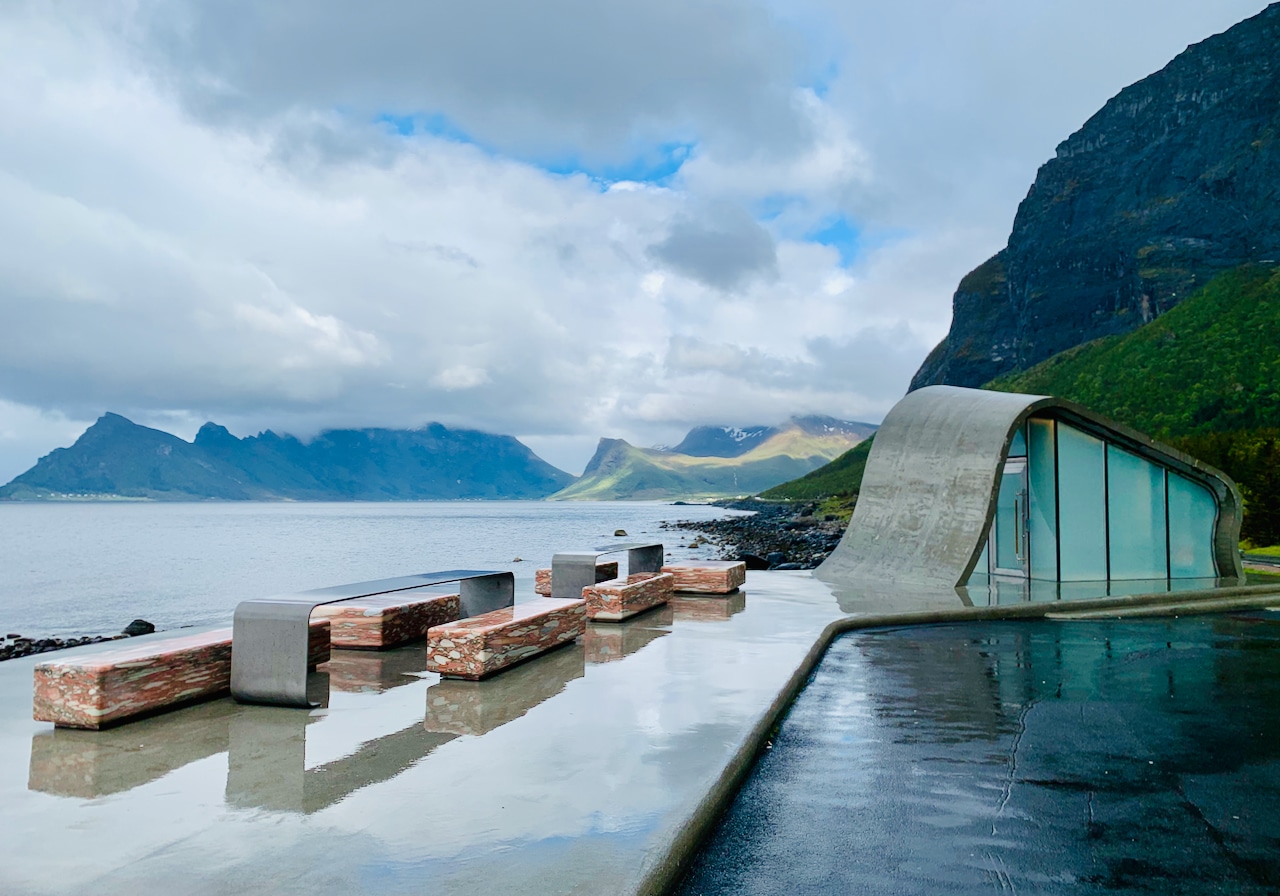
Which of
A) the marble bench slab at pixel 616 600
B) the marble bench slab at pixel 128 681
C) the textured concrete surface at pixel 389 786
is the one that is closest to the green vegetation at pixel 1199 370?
the marble bench slab at pixel 616 600

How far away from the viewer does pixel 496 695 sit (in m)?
7.65

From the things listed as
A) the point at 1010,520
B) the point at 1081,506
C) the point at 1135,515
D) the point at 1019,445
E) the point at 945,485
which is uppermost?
the point at 1019,445

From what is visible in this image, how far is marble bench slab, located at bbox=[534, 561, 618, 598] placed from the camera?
1564 cm

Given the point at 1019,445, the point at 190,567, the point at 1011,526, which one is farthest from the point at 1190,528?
the point at 190,567

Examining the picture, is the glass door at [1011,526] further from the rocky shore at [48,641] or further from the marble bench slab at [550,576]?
the rocky shore at [48,641]

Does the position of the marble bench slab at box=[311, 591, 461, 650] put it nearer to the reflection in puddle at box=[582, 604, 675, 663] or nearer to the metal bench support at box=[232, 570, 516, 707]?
the reflection in puddle at box=[582, 604, 675, 663]

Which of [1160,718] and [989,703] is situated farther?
→ [989,703]

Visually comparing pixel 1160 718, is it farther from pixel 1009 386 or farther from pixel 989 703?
pixel 1009 386

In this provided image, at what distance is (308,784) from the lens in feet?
17.0

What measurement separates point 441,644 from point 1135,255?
141m

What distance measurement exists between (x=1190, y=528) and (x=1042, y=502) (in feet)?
11.3

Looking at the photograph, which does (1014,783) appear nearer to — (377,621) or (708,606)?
(377,621)

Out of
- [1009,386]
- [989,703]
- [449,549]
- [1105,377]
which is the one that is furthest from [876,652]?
[1009,386]

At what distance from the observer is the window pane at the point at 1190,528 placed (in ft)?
60.0
